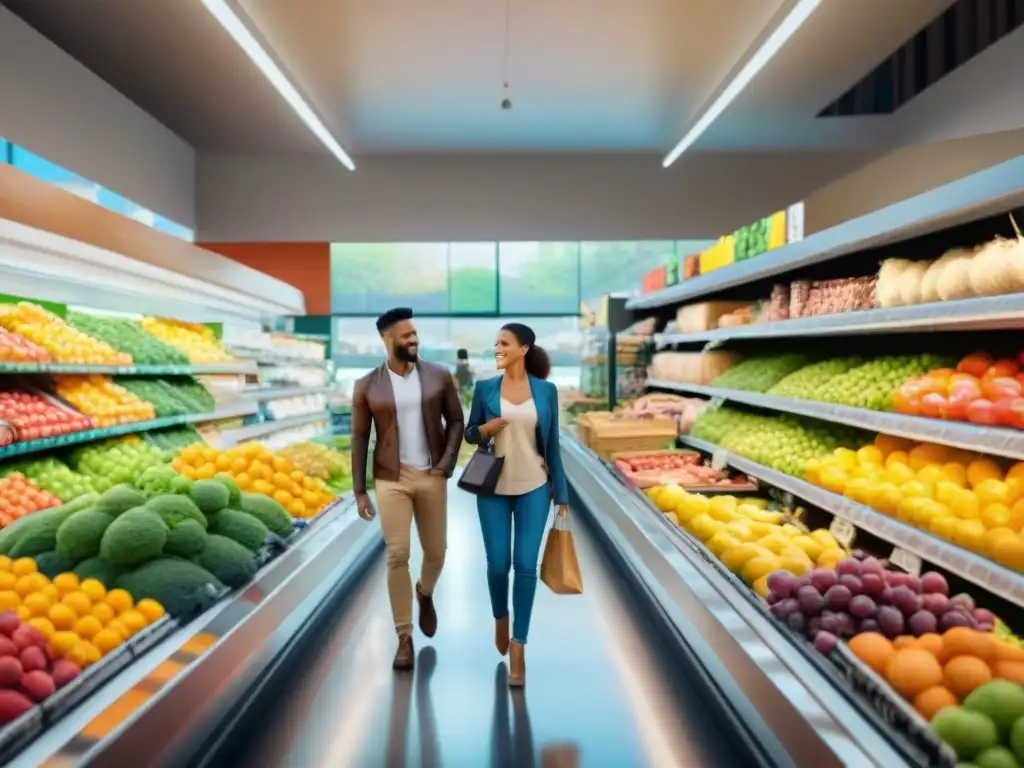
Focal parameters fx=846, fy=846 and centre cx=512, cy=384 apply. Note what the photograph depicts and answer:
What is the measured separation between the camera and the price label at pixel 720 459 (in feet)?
18.4

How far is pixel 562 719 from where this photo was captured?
3.22 meters

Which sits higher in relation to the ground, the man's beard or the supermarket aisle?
the man's beard

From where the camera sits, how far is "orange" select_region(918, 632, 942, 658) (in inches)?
90.3

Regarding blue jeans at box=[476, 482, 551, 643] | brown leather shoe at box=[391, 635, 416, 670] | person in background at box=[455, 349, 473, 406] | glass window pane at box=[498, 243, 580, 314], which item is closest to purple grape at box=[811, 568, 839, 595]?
blue jeans at box=[476, 482, 551, 643]

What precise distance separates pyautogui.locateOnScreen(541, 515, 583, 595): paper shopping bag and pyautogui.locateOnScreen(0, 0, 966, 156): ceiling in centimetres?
404

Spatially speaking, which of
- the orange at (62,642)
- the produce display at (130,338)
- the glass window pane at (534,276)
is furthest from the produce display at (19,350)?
the glass window pane at (534,276)

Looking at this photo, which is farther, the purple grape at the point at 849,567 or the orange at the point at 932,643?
the purple grape at the point at 849,567

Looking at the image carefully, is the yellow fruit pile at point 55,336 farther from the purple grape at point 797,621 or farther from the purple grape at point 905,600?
the purple grape at point 905,600

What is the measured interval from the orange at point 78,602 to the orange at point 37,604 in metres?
0.06

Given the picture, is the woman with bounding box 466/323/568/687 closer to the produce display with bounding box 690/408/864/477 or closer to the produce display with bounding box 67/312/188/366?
the produce display with bounding box 690/408/864/477

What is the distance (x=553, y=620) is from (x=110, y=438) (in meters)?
3.33

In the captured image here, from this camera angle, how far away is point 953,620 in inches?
96.8

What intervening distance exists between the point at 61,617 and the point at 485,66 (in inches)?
287

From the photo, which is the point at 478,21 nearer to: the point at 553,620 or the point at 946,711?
the point at 553,620
